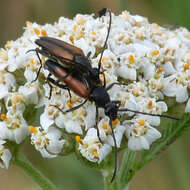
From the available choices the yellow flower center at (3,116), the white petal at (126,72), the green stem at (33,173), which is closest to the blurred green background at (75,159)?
the green stem at (33,173)

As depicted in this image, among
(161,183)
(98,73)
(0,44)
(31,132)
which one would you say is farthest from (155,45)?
(0,44)

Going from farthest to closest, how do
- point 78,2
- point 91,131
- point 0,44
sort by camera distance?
1. point 0,44
2. point 78,2
3. point 91,131

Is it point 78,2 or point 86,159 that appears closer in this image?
point 86,159

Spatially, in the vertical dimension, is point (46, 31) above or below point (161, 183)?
above

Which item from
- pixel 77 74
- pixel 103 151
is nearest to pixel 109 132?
pixel 103 151

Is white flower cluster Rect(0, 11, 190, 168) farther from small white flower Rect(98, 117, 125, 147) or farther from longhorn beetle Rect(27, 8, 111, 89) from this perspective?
longhorn beetle Rect(27, 8, 111, 89)

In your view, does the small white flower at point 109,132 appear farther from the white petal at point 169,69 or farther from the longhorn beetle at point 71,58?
the white petal at point 169,69

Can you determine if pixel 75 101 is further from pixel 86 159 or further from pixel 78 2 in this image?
pixel 78 2
